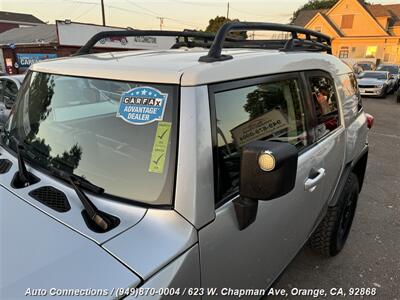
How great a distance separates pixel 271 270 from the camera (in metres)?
1.87

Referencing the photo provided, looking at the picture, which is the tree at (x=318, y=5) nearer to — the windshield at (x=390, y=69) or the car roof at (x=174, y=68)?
the windshield at (x=390, y=69)

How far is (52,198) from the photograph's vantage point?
141cm

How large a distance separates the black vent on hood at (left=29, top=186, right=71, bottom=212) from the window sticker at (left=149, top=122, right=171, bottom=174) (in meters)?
0.41

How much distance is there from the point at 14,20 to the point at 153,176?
2838 inches

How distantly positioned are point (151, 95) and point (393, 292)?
8.46 ft

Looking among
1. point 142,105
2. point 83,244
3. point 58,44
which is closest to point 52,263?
point 83,244

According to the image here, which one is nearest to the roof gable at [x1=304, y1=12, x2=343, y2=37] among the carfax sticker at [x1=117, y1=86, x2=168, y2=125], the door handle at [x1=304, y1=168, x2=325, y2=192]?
the door handle at [x1=304, y1=168, x2=325, y2=192]

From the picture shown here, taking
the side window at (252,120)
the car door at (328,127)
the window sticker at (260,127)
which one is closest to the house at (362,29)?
the car door at (328,127)

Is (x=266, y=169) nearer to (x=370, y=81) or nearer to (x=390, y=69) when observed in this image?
(x=370, y=81)

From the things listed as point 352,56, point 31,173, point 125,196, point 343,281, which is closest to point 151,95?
point 125,196

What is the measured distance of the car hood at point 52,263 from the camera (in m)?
1.02

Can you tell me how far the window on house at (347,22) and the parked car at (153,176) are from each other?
41.4 metres

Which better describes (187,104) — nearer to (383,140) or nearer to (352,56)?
(383,140)

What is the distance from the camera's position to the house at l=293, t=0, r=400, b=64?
35469 millimetres
